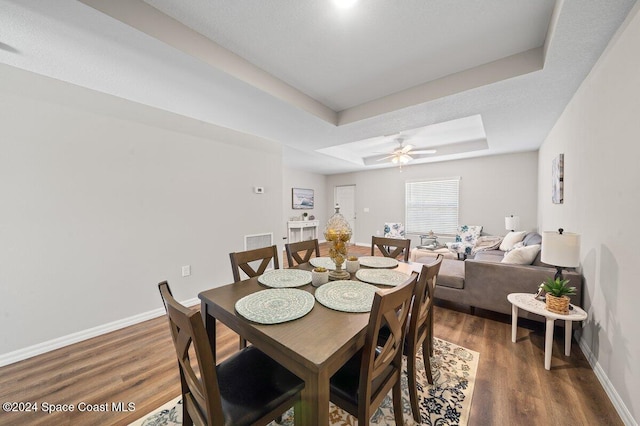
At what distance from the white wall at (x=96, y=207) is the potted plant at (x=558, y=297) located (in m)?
3.54

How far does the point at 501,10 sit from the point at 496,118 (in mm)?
1717

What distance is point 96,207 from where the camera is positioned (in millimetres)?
2340

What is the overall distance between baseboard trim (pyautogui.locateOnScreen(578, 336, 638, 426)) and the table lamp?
2.37ft

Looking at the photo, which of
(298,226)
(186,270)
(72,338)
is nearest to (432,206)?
(298,226)

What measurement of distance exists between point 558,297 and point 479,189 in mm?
3975

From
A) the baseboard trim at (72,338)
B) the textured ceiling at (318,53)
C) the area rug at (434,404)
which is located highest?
the textured ceiling at (318,53)

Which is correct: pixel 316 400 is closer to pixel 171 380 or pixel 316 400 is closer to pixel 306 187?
pixel 171 380

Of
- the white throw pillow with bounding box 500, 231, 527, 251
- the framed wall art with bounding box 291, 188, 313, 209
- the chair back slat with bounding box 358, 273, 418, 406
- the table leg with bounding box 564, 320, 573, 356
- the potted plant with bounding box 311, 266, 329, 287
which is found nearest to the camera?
the chair back slat with bounding box 358, 273, 418, 406

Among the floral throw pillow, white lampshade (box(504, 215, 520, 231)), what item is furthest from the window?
white lampshade (box(504, 215, 520, 231))

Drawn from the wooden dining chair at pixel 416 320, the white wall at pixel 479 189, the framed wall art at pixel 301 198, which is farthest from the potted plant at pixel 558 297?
the framed wall art at pixel 301 198

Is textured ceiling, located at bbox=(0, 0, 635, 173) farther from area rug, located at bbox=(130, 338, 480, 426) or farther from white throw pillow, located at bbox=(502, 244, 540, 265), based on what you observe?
area rug, located at bbox=(130, 338, 480, 426)

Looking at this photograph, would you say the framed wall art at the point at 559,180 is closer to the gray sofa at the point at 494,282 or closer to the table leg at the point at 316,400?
the gray sofa at the point at 494,282

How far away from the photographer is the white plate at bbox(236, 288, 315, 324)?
1105 mm

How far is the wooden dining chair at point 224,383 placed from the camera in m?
0.80
